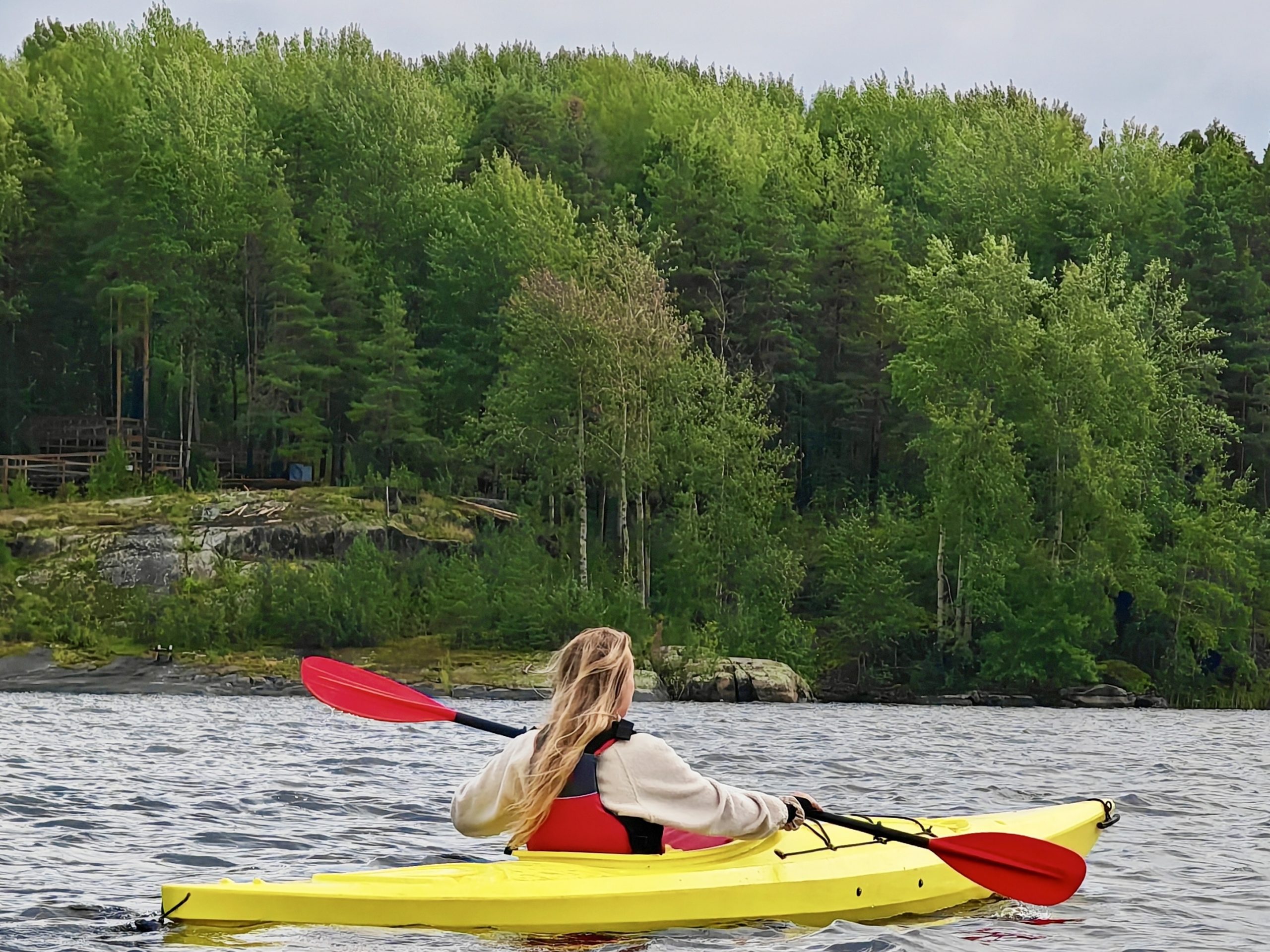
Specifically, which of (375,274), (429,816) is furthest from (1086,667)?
(429,816)

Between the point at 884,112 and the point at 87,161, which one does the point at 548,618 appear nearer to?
the point at 87,161

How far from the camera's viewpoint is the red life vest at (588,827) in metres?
6.35

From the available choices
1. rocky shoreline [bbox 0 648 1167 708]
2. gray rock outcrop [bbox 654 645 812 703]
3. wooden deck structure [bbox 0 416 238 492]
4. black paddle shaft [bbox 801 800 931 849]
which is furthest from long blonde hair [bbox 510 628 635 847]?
wooden deck structure [bbox 0 416 238 492]

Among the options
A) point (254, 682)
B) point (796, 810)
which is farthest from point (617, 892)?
point (254, 682)

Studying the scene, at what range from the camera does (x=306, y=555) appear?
3189 cm

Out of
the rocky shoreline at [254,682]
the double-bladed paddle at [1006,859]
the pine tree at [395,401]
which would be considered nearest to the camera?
the double-bladed paddle at [1006,859]

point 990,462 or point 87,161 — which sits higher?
point 87,161

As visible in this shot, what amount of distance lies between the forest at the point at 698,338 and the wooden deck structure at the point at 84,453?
3.42 ft

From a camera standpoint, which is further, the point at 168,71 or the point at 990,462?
the point at 168,71

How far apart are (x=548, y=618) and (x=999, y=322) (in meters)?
10.5

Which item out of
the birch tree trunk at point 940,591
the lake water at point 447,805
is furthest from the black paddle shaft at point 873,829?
the birch tree trunk at point 940,591

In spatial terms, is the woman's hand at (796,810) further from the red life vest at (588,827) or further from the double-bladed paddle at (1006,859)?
the red life vest at (588,827)

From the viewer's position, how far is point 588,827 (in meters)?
6.42

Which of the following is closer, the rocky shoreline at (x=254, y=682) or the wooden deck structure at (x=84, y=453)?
the rocky shoreline at (x=254, y=682)
